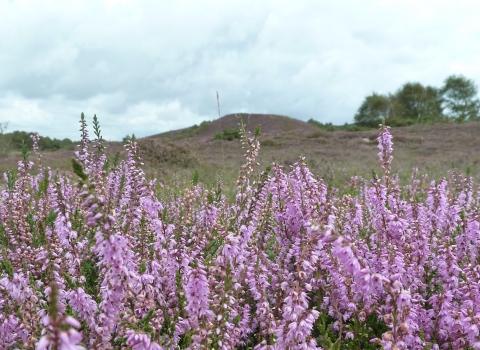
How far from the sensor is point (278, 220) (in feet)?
13.9

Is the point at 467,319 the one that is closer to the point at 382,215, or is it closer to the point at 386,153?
the point at 382,215

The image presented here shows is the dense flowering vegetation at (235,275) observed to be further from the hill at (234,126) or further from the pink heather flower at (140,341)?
the hill at (234,126)

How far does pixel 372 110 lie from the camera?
211 feet

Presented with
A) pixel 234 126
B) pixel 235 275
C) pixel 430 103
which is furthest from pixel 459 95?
pixel 235 275

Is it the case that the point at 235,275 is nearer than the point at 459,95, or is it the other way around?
the point at 235,275

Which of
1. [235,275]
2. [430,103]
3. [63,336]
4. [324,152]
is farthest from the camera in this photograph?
[430,103]

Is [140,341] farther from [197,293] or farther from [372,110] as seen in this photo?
[372,110]

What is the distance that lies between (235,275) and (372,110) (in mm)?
65967

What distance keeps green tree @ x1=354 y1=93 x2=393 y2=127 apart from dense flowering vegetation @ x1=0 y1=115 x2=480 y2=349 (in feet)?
200

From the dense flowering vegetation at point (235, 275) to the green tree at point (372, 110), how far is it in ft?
200

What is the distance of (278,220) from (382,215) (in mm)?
1086

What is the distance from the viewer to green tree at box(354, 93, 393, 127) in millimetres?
63000

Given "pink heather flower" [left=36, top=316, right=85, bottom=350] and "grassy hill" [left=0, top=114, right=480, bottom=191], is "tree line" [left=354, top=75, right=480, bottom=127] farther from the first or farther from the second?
"pink heather flower" [left=36, top=316, right=85, bottom=350]

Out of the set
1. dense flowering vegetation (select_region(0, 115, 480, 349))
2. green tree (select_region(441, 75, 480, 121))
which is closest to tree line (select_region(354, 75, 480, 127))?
green tree (select_region(441, 75, 480, 121))
